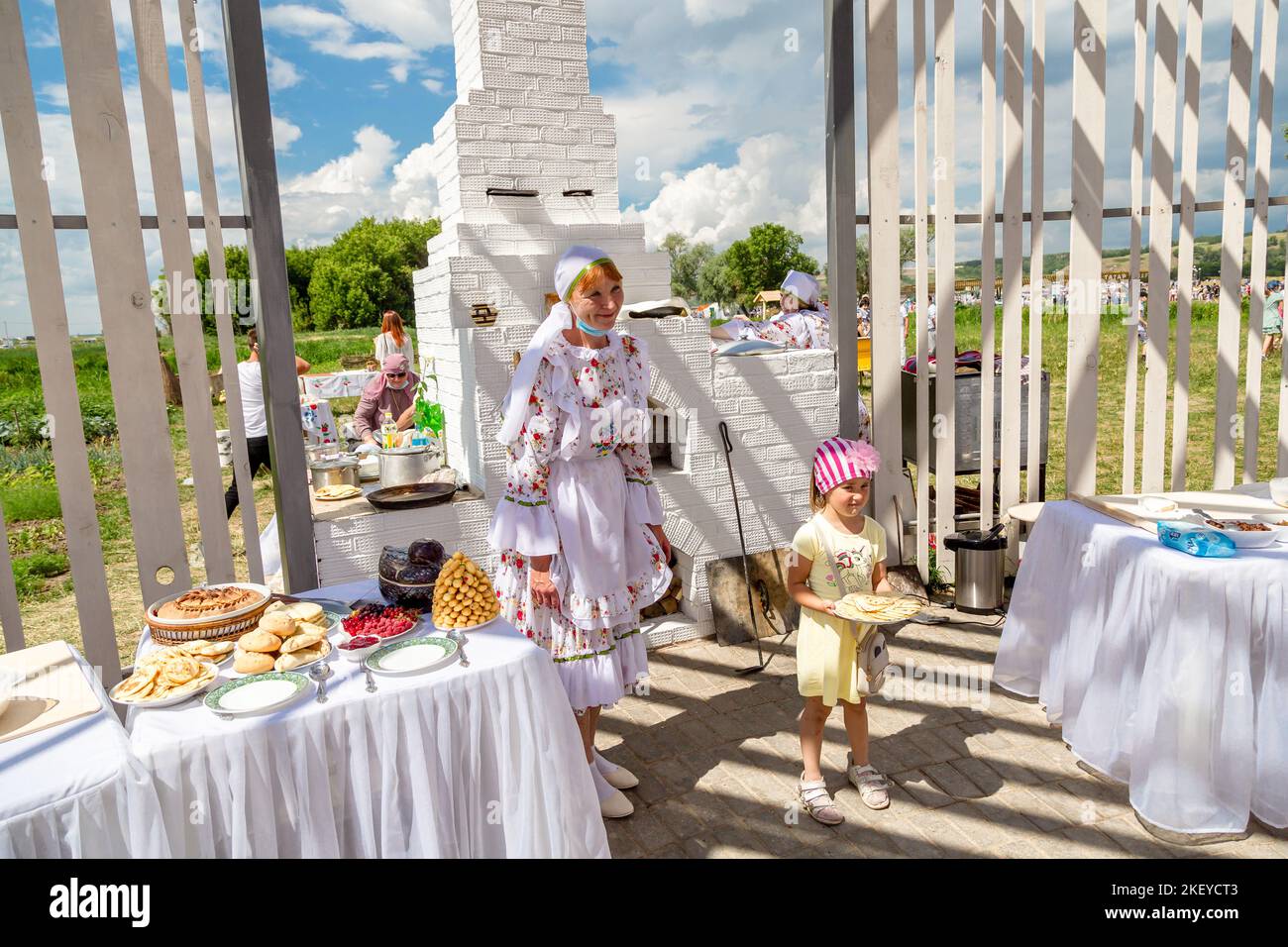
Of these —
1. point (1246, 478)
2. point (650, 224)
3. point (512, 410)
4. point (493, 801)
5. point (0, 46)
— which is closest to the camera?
point (493, 801)

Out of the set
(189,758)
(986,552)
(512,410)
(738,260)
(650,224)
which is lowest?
(986,552)

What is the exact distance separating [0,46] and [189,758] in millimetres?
3252

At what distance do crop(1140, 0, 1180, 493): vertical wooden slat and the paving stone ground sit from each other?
2.67m

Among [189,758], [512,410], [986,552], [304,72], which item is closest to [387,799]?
[189,758]

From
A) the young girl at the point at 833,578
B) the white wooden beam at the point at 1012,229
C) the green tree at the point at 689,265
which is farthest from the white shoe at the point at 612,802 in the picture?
the green tree at the point at 689,265

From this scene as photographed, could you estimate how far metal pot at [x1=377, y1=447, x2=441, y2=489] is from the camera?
Answer: 4746 mm

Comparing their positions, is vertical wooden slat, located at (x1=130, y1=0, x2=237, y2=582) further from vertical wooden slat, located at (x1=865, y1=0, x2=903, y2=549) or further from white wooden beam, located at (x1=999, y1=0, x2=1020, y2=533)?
white wooden beam, located at (x1=999, y1=0, x2=1020, y2=533)

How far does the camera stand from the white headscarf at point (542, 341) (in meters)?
3.22

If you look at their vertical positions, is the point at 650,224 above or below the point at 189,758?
above

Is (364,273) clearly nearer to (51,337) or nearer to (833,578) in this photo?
(51,337)

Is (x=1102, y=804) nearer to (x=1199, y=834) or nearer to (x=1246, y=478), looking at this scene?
(x=1199, y=834)

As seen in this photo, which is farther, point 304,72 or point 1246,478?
point 304,72

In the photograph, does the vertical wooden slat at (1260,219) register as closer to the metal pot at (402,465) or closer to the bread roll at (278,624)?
the metal pot at (402,465)

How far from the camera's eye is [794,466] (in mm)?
5637
